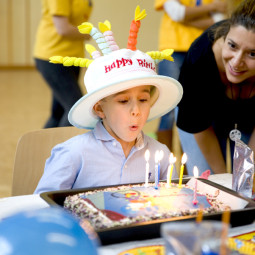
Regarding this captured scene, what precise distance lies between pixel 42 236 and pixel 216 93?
1372 millimetres

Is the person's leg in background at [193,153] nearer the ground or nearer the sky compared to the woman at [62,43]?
nearer the ground

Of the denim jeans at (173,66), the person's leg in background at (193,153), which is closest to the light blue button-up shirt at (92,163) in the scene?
the person's leg in background at (193,153)

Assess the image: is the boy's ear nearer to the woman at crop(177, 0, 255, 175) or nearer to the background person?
the woman at crop(177, 0, 255, 175)

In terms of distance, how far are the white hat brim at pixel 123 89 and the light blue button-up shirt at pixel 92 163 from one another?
50 millimetres

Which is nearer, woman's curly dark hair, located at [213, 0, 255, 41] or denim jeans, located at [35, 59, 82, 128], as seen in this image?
woman's curly dark hair, located at [213, 0, 255, 41]

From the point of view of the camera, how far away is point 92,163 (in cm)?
144

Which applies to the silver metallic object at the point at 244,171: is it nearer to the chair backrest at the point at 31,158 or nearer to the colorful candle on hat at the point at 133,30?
the colorful candle on hat at the point at 133,30

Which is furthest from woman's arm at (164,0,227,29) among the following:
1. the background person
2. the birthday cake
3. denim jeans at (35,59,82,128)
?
the birthday cake

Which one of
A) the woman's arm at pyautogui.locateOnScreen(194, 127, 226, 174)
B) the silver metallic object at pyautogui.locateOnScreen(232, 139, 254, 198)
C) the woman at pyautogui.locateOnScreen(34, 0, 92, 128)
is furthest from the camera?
the woman at pyautogui.locateOnScreen(34, 0, 92, 128)

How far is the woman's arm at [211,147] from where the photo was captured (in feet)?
6.32

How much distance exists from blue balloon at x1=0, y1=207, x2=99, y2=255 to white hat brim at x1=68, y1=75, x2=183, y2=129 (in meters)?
0.74

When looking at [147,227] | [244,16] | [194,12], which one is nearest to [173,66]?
[194,12]

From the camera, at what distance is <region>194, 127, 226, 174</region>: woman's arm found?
1927mm

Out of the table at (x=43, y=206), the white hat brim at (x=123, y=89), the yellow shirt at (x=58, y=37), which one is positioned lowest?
the table at (x=43, y=206)
